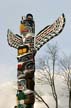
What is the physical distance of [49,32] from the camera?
97.5ft

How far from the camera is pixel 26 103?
29.2m

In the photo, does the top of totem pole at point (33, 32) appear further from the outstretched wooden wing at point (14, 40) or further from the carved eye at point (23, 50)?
the carved eye at point (23, 50)

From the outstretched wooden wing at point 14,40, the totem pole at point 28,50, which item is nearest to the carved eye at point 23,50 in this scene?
the totem pole at point 28,50

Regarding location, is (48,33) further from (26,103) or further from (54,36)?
(26,103)

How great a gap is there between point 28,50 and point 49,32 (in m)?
2.18

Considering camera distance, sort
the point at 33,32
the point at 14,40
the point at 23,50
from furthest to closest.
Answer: the point at 14,40, the point at 33,32, the point at 23,50

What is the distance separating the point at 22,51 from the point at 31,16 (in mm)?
2935

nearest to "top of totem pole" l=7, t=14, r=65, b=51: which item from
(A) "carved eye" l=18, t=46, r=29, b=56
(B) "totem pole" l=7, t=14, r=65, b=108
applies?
(B) "totem pole" l=7, t=14, r=65, b=108

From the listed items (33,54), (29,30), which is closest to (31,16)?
(29,30)

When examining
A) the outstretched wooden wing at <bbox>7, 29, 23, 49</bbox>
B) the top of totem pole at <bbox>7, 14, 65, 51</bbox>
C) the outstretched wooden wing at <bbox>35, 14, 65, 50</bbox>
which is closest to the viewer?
the outstretched wooden wing at <bbox>35, 14, 65, 50</bbox>

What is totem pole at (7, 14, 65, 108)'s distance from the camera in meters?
29.2

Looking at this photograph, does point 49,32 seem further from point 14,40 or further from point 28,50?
point 14,40

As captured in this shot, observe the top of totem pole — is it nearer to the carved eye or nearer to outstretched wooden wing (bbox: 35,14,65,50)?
outstretched wooden wing (bbox: 35,14,65,50)

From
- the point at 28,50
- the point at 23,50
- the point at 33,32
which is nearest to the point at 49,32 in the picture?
the point at 33,32
